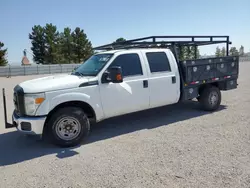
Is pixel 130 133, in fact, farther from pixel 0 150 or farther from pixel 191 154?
pixel 0 150

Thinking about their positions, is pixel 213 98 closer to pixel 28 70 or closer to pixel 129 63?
pixel 129 63

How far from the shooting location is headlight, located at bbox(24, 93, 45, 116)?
414 centimetres

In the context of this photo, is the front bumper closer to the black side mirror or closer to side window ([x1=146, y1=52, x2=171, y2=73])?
the black side mirror

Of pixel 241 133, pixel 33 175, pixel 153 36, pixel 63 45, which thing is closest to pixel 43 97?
pixel 33 175

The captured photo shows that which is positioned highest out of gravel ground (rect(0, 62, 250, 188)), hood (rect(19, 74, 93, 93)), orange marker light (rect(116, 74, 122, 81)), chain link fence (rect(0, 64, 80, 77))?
chain link fence (rect(0, 64, 80, 77))

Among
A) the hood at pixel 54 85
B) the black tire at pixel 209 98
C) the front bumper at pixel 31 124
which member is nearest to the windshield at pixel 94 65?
the hood at pixel 54 85

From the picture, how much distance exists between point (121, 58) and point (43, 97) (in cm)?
194

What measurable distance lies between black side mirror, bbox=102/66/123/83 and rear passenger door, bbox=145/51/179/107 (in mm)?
1023

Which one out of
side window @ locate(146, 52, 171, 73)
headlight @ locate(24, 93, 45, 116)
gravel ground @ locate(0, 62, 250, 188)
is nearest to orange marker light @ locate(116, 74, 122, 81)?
side window @ locate(146, 52, 171, 73)

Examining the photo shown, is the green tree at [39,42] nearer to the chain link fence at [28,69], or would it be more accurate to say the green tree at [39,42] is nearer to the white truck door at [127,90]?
the chain link fence at [28,69]

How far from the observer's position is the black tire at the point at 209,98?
675 cm

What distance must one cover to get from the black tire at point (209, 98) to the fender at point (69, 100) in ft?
11.3

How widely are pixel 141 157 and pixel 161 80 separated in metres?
2.32

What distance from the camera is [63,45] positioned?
158 ft
